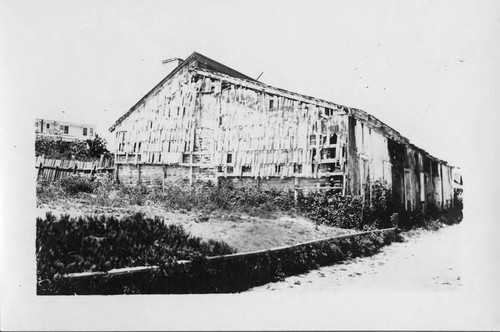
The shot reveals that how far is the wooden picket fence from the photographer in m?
4.91

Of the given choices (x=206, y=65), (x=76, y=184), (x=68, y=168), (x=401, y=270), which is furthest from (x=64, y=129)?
(x=401, y=270)

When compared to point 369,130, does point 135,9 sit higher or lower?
higher

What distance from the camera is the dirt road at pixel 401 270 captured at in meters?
4.27

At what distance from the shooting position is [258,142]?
4.66 meters

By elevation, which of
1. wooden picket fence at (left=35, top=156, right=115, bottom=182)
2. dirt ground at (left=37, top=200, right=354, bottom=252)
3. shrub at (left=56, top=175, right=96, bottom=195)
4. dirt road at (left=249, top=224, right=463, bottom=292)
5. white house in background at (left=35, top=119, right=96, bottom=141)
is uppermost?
white house in background at (left=35, top=119, right=96, bottom=141)

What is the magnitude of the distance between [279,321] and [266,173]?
3.89 ft

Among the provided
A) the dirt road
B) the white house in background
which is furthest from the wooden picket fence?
the dirt road

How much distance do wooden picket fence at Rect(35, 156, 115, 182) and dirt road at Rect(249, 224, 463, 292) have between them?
172 cm

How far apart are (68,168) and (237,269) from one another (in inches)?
69.0

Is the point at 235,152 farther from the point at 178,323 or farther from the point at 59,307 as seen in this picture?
the point at 59,307

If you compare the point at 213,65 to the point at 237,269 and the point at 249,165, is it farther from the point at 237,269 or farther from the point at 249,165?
the point at 237,269

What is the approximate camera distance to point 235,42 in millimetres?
4625

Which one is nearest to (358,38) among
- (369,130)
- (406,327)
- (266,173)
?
(369,130)

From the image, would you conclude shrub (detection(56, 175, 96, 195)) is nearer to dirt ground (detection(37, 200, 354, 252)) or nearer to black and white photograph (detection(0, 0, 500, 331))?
black and white photograph (detection(0, 0, 500, 331))
